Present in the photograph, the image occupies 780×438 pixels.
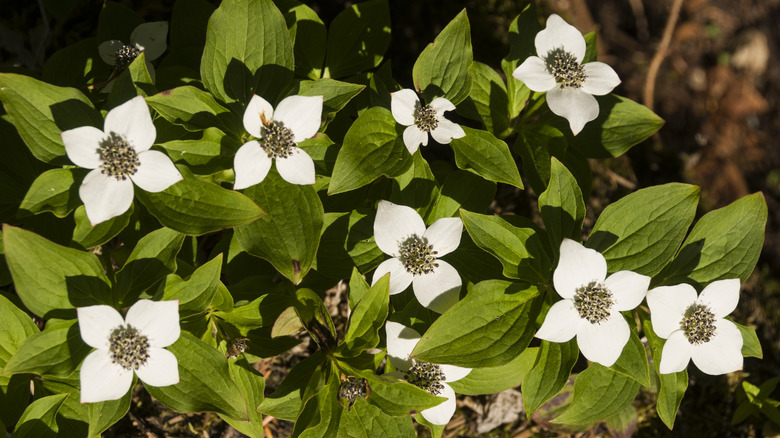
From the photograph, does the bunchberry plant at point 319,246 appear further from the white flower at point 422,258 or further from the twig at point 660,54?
the twig at point 660,54

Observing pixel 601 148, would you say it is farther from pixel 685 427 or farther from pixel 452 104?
pixel 685 427

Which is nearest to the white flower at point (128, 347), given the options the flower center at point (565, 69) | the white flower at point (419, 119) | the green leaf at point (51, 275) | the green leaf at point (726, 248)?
the green leaf at point (51, 275)

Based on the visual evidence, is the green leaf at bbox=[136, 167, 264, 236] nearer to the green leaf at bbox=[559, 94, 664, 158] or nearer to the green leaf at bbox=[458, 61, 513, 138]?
the green leaf at bbox=[458, 61, 513, 138]

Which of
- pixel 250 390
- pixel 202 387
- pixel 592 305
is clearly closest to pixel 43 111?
pixel 202 387

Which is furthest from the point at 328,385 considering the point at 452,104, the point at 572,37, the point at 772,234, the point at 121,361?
the point at 772,234

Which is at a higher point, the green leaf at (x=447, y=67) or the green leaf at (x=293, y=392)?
the green leaf at (x=447, y=67)

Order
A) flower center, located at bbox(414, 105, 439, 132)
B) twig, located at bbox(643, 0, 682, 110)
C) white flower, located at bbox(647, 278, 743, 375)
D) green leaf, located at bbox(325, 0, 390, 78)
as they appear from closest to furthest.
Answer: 1. white flower, located at bbox(647, 278, 743, 375)
2. flower center, located at bbox(414, 105, 439, 132)
3. green leaf, located at bbox(325, 0, 390, 78)
4. twig, located at bbox(643, 0, 682, 110)

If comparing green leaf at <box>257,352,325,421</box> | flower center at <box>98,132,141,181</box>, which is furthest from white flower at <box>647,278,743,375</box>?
flower center at <box>98,132,141,181</box>
